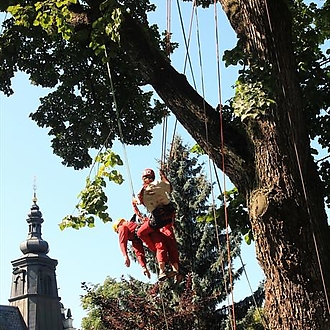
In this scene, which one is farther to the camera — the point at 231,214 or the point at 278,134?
the point at 231,214

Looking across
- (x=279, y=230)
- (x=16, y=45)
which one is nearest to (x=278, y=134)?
(x=279, y=230)

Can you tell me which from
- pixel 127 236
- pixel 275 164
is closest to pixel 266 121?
pixel 275 164

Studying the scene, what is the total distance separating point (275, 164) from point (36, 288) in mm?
56669

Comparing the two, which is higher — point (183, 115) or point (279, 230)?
point (183, 115)

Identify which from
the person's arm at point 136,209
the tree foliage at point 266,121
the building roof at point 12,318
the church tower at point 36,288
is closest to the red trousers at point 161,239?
the person's arm at point 136,209

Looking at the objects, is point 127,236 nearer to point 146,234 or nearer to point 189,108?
point 146,234

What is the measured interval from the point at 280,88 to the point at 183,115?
79 cm

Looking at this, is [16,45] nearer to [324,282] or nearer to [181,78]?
[181,78]

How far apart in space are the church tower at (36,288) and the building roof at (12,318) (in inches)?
17.4

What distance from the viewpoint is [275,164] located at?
4.99 meters

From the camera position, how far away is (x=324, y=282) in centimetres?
474

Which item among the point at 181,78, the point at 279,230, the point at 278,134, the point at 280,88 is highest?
the point at 181,78

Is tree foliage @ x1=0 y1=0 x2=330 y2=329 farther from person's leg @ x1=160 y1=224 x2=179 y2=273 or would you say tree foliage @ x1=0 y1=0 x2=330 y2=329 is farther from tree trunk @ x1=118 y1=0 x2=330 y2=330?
person's leg @ x1=160 y1=224 x2=179 y2=273

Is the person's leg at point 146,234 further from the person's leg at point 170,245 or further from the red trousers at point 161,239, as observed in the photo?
the person's leg at point 170,245
